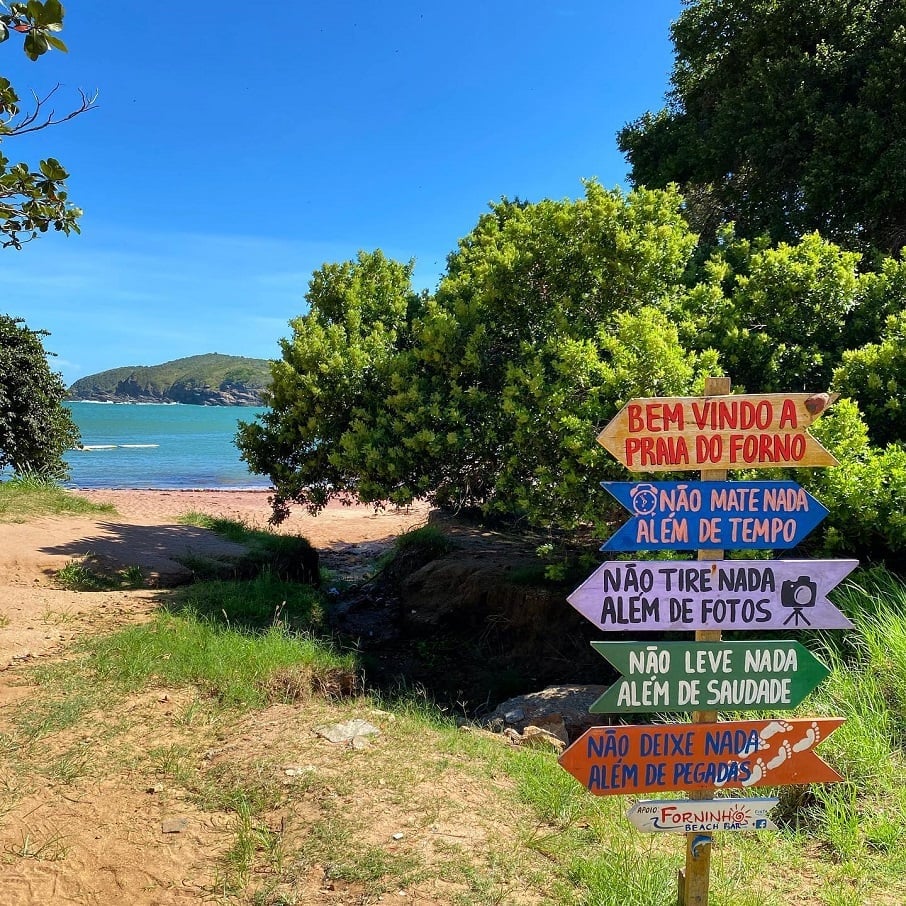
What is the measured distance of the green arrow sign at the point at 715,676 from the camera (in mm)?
2836

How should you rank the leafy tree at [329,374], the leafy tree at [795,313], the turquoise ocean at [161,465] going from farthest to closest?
Result: the turquoise ocean at [161,465] < the leafy tree at [329,374] < the leafy tree at [795,313]

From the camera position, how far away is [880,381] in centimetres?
633

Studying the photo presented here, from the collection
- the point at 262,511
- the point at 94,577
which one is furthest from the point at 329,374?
the point at 262,511

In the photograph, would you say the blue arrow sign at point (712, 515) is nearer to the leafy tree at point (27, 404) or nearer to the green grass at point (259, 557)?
the green grass at point (259, 557)

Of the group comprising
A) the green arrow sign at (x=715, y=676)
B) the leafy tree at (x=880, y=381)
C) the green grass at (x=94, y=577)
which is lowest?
the green grass at (x=94, y=577)

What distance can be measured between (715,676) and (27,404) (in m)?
14.3

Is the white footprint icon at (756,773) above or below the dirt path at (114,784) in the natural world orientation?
above

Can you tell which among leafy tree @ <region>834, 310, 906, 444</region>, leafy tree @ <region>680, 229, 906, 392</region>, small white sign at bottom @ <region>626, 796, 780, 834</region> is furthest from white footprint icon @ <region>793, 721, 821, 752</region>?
leafy tree @ <region>680, 229, 906, 392</region>

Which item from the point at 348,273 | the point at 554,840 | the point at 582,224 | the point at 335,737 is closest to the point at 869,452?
the point at 582,224

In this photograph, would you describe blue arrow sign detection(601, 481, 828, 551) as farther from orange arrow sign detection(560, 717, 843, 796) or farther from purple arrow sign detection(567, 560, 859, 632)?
orange arrow sign detection(560, 717, 843, 796)

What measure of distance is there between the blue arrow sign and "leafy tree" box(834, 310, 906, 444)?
13.9ft

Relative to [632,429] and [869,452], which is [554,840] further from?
[869,452]

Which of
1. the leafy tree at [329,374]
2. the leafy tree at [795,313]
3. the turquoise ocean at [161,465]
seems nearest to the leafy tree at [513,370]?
the leafy tree at [329,374]

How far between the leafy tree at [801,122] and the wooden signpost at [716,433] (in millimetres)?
7759
